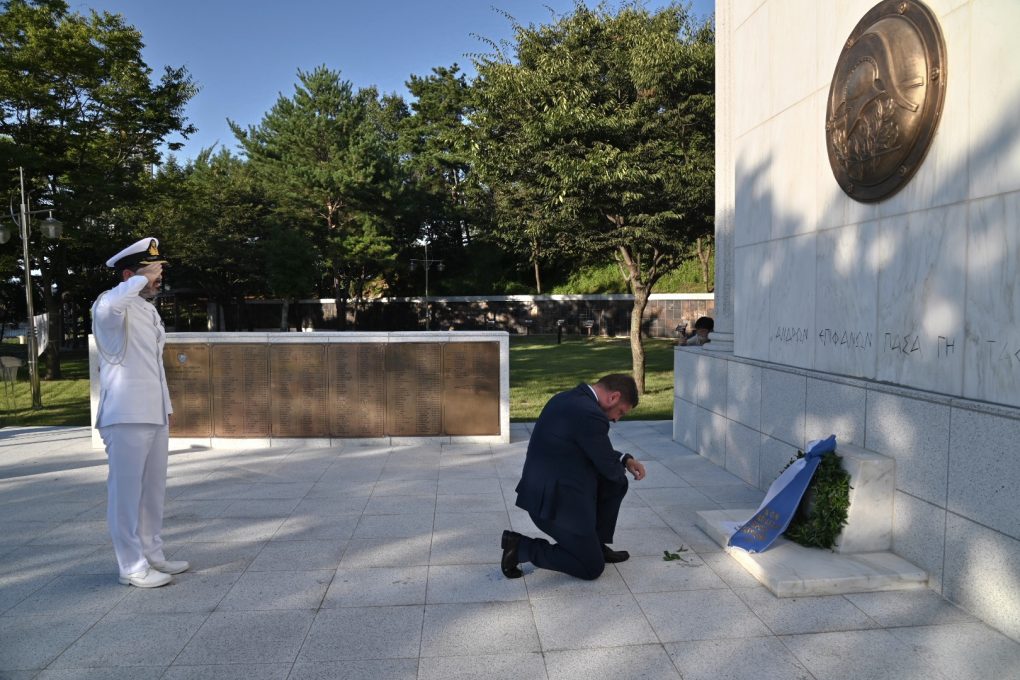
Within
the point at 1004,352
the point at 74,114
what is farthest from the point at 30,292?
the point at 1004,352

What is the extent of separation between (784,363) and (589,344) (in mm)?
27189

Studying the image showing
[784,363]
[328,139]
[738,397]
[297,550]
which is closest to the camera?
[297,550]

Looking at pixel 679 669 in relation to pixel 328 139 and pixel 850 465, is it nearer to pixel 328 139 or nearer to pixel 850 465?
pixel 850 465

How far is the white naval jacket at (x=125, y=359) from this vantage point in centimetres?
462

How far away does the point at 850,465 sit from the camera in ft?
16.8

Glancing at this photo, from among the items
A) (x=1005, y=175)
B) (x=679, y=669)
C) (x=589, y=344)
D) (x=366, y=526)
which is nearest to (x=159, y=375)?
(x=366, y=526)

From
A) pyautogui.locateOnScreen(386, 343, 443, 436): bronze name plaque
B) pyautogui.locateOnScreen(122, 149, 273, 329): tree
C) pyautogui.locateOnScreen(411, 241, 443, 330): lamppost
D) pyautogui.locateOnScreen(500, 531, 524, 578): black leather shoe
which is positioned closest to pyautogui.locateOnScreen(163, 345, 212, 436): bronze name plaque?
pyautogui.locateOnScreen(386, 343, 443, 436): bronze name plaque

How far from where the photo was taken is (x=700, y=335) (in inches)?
401

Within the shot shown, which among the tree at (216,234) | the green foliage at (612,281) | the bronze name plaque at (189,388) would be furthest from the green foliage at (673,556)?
the green foliage at (612,281)

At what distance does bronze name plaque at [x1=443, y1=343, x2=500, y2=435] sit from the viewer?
9.66 metres

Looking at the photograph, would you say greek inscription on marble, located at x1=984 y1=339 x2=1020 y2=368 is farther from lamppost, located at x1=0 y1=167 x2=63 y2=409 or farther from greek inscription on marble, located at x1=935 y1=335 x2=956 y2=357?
lamppost, located at x1=0 y1=167 x2=63 y2=409

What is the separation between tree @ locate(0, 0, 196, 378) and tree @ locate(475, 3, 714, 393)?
11321mm

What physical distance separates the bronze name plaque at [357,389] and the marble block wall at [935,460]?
5.00 metres

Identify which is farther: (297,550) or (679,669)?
(297,550)
